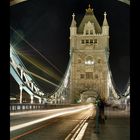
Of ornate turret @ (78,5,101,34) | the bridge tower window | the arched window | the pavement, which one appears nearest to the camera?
the pavement

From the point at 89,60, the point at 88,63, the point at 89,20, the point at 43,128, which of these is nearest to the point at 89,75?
the point at 88,63

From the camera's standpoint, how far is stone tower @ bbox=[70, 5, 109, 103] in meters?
139

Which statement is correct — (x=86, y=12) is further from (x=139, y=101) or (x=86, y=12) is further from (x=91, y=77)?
(x=139, y=101)

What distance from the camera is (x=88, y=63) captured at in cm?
14488

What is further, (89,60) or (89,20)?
(89,20)

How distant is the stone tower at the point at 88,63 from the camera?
138875mm

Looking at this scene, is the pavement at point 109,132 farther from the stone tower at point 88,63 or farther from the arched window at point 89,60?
the arched window at point 89,60

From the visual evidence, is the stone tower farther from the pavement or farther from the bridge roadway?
the pavement

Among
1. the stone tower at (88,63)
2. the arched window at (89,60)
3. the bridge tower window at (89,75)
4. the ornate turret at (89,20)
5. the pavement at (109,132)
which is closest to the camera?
the pavement at (109,132)

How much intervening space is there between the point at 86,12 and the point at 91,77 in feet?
116

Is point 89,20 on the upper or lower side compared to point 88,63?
upper

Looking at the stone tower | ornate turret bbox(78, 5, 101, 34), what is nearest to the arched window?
the stone tower

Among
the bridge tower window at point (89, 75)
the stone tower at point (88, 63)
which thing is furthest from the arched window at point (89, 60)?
the bridge tower window at point (89, 75)

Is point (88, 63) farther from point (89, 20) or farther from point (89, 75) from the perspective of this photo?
point (89, 20)
